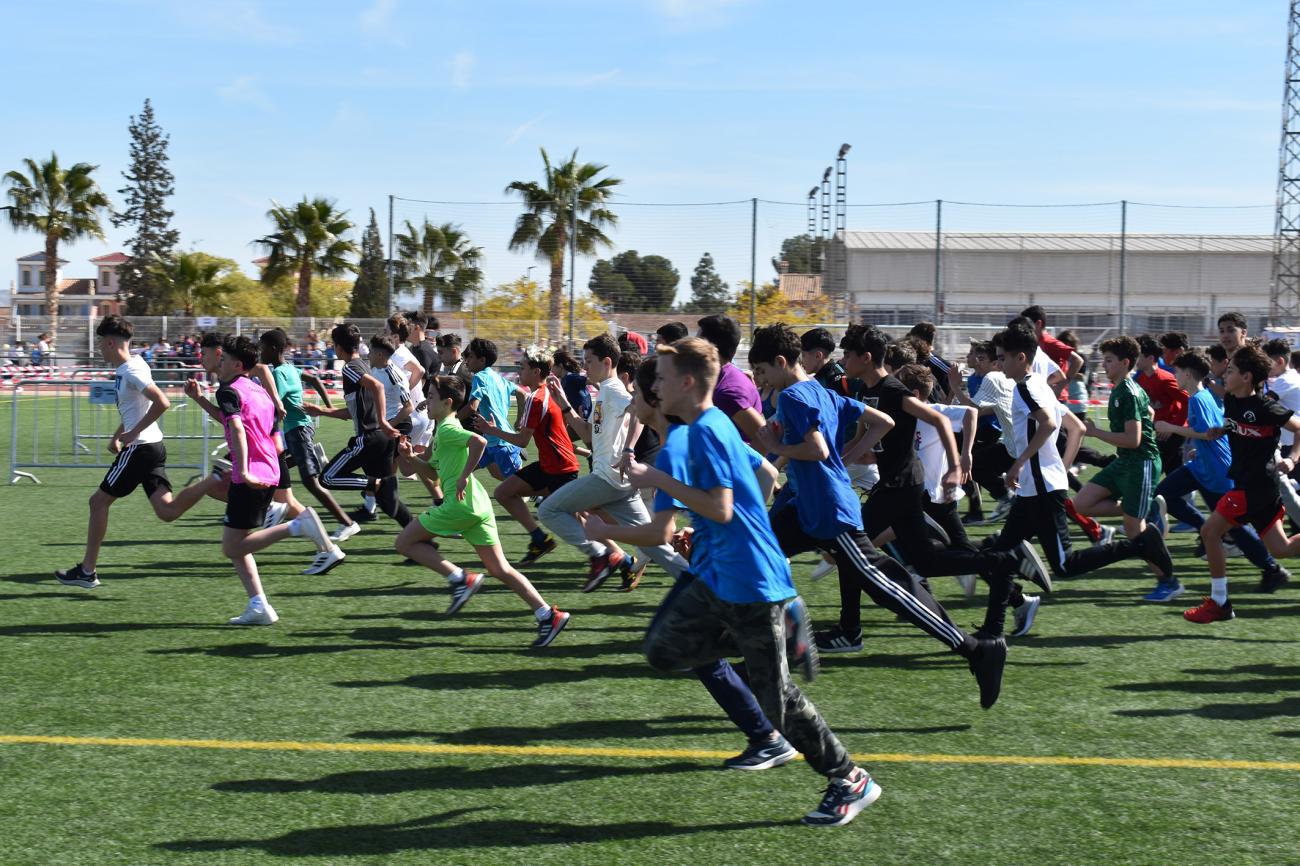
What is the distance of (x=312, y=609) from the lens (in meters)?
8.68

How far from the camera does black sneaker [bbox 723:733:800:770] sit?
5293mm

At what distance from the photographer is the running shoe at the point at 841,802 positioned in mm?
4617

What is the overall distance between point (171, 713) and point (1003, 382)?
6078 millimetres

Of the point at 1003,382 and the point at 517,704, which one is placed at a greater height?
the point at 1003,382

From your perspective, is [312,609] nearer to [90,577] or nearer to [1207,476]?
[90,577]

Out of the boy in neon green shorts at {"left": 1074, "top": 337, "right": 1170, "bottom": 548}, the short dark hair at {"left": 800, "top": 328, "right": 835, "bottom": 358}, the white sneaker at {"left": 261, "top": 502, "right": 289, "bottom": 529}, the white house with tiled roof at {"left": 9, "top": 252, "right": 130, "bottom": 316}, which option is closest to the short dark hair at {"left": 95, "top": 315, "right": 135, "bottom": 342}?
the white sneaker at {"left": 261, "top": 502, "right": 289, "bottom": 529}

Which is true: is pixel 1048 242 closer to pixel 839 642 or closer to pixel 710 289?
pixel 710 289

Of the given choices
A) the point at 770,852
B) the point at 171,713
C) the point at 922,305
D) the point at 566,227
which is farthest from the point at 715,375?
the point at 922,305

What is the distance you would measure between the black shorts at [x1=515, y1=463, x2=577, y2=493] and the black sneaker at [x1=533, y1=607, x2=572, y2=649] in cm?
231

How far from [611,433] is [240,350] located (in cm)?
235

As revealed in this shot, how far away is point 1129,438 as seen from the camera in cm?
869

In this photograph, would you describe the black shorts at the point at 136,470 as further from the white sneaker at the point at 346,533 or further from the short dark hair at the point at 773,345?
the short dark hair at the point at 773,345

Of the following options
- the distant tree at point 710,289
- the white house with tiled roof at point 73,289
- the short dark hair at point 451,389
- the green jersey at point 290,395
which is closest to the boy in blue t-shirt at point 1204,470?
the short dark hair at point 451,389

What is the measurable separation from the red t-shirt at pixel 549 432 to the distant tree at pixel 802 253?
21.9 m
